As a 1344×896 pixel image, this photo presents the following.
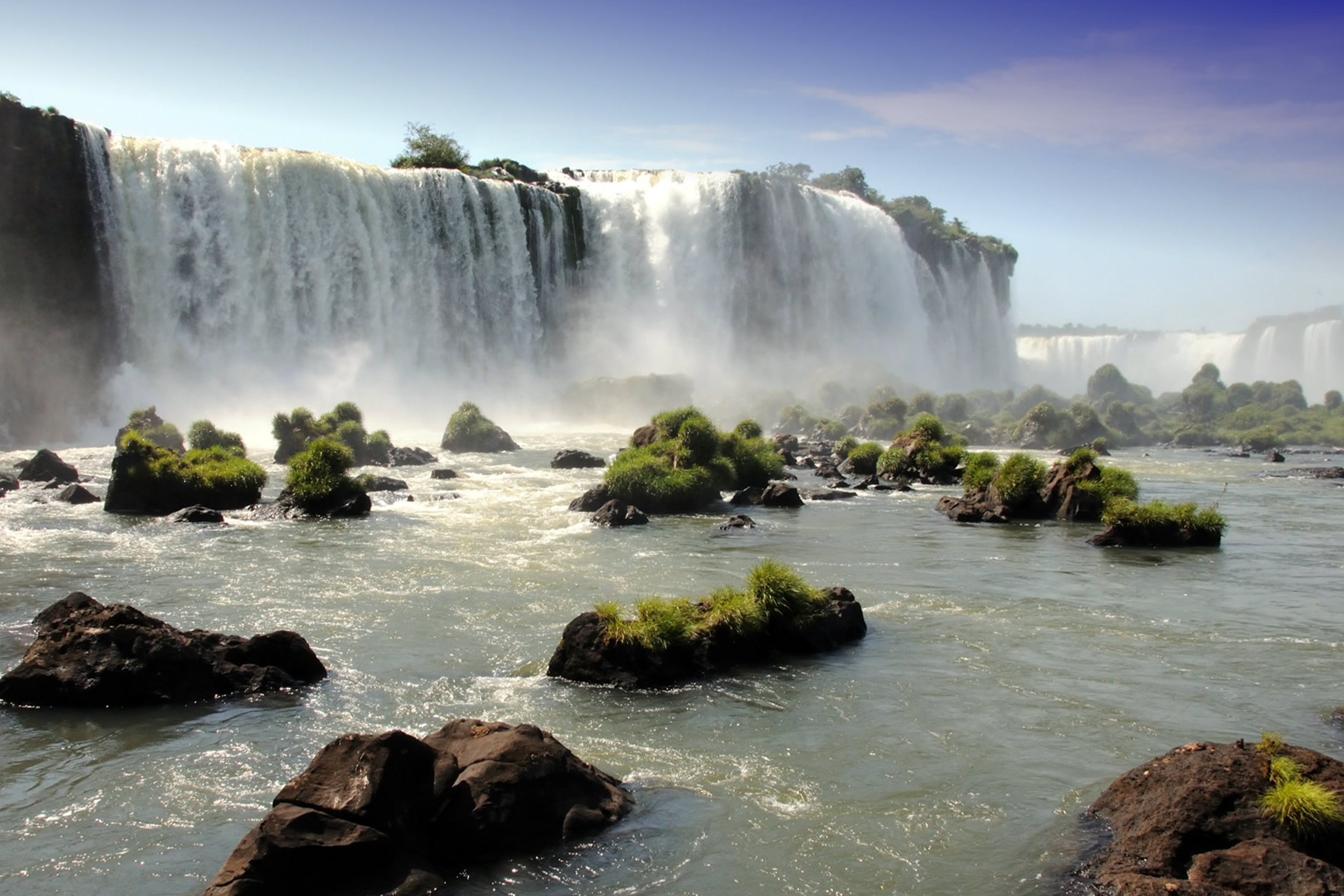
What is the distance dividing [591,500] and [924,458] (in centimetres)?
1409

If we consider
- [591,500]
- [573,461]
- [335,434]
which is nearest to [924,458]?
[573,461]

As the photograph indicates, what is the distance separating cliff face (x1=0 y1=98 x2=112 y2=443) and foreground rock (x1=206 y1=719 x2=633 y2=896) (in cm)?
3922

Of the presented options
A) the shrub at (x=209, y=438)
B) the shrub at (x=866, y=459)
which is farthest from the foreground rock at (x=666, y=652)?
the shrub at (x=866, y=459)

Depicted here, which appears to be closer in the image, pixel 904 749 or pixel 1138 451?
pixel 904 749

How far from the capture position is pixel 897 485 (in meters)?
31.1

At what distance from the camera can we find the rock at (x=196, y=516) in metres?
21.5

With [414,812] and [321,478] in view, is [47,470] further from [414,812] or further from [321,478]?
[414,812]

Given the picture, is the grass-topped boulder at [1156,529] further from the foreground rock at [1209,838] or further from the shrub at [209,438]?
the shrub at [209,438]

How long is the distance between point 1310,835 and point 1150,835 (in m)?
0.90

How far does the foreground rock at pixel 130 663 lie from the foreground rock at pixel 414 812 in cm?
379

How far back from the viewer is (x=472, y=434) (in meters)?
38.6

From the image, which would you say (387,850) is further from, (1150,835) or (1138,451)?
(1138,451)

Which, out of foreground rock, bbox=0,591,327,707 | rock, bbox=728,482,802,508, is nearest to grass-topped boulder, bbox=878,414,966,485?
rock, bbox=728,482,802,508

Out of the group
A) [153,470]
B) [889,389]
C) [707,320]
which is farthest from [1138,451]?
[153,470]
